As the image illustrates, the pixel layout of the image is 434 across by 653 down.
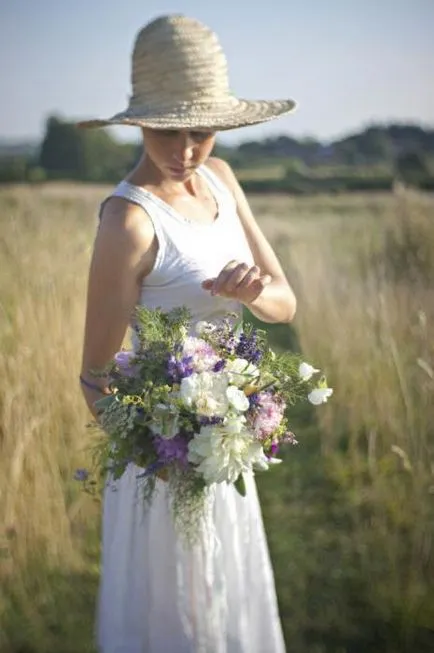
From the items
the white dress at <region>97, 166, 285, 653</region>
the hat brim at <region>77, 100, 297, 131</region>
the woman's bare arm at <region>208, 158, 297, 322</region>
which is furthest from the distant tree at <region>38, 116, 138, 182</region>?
the white dress at <region>97, 166, 285, 653</region>

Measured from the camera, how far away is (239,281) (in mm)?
1550

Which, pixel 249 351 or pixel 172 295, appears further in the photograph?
pixel 172 295

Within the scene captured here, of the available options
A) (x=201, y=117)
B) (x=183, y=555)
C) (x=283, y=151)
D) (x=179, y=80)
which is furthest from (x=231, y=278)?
(x=283, y=151)

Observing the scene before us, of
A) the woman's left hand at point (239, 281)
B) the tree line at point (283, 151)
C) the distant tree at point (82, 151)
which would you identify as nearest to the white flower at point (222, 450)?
the woman's left hand at point (239, 281)

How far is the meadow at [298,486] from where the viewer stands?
102 inches

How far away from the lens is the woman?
1675mm

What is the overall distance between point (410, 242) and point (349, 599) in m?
4.23

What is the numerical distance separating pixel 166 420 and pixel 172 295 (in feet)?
1.57

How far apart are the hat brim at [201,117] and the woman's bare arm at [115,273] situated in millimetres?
198

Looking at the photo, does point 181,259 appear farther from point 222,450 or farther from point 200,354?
point 222,450

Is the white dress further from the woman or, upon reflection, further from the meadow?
the meadow

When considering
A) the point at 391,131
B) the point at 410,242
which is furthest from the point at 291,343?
the point at 391,131

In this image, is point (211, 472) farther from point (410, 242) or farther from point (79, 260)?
point (410, 242)

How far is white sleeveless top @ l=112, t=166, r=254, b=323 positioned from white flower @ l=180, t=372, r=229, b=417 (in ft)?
1.35
